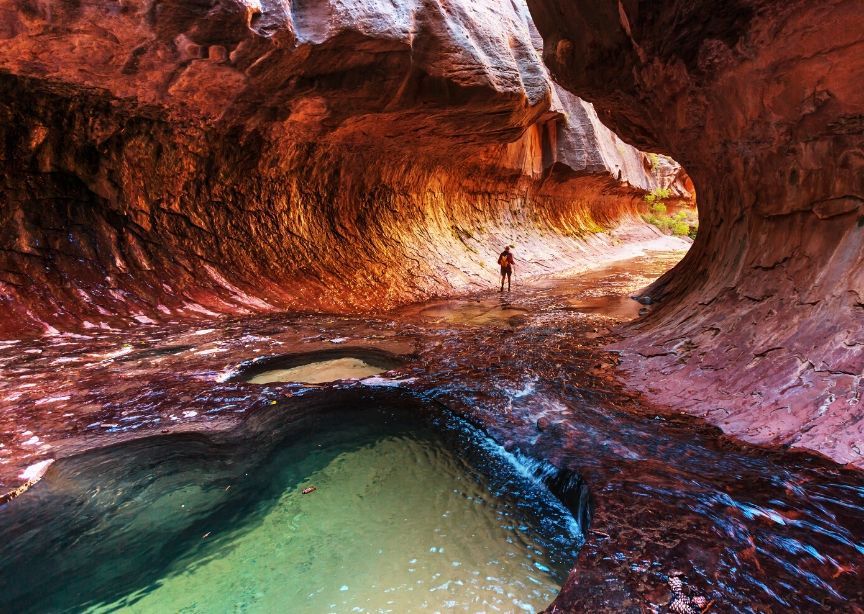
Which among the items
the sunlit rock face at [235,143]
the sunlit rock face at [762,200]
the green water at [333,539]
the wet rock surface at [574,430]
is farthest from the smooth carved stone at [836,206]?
the sunlit rock face at [235,143]

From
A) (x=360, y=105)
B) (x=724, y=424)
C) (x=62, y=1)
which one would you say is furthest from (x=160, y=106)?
(x=724, y=424)

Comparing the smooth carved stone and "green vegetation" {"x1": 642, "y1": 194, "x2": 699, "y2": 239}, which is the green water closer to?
the smooth carved stone

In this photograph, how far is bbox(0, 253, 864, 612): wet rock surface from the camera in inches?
85.6

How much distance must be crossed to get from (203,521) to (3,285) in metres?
6.59

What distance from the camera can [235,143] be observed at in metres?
9.68

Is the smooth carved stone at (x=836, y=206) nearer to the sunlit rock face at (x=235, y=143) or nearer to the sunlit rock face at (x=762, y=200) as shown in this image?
the sunlit rock face at (x=762, y=200)

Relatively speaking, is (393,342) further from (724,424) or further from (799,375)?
(799,375)

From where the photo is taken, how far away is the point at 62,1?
5.71 meters

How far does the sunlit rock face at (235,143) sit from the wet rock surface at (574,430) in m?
1.42

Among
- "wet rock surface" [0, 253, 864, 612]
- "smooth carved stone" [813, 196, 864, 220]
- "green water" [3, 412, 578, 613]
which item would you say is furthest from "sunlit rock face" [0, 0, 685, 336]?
"smooth carved stone" [813, 196, 864, 220]

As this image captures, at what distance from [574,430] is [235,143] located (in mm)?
9141

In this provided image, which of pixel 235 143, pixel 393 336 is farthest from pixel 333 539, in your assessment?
pixel 235 143

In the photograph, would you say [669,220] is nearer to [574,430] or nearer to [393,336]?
[393,336]

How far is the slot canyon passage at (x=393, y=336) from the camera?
8.48ft
